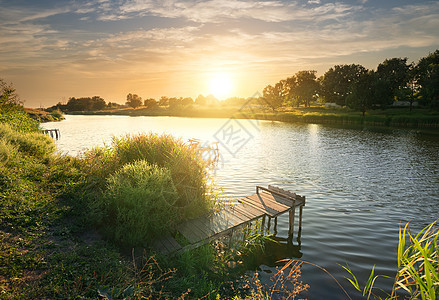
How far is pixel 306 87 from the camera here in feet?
389

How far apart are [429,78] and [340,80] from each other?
33.5m

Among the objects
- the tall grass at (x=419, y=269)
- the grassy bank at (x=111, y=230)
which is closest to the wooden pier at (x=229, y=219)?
the grassy bank at (x=111, y=230)

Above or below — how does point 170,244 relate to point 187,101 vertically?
below

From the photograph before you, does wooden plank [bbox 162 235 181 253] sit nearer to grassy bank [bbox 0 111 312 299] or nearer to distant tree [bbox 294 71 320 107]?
grassy bank [bbox 0 111 312 299]

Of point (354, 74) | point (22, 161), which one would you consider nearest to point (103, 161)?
point (22, 161)

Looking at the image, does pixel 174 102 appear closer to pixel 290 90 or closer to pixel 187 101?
pixel 187 101

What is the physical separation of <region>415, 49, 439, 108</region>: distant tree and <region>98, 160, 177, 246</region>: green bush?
296ft

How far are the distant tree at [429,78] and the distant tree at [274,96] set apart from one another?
63.6 meters

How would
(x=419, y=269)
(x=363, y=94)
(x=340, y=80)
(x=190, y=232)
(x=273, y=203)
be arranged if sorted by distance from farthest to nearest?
(x=340, y=80)
(x=363, y=94)
(x=273, y=203)
(x=190, y=232)
(x=419, y=269)

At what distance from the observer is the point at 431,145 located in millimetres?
32562

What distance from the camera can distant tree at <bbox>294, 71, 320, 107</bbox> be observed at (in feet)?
381

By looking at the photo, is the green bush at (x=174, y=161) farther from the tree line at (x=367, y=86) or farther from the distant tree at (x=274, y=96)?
the distant tree at (x=274, y=96)

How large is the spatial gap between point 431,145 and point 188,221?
129 ft

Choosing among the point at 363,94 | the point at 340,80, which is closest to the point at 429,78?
the point at 363,94
